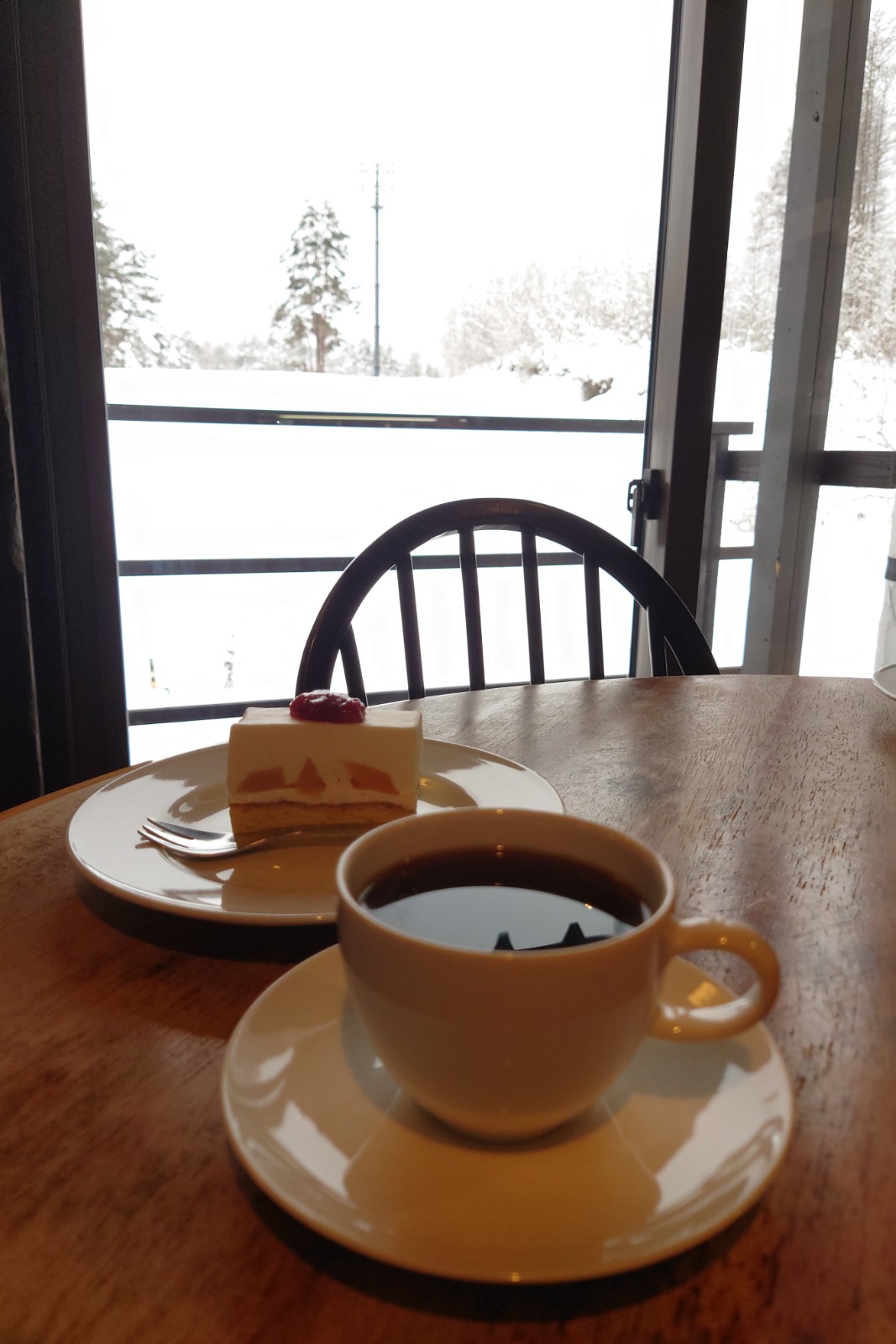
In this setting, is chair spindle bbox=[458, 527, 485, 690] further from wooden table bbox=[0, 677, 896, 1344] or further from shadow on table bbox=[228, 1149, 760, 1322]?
shadow on table bbox=[228, 1149, 760, 1322]

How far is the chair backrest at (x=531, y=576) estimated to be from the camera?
3.53 feet

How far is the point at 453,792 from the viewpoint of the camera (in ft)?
1.97

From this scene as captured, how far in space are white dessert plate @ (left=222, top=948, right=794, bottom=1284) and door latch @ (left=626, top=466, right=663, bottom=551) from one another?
2.08 m

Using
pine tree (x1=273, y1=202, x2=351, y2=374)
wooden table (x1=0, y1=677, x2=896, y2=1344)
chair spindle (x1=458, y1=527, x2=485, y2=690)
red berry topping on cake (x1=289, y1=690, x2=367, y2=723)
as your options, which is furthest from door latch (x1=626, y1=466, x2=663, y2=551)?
red berry topping on cake (x1=289, y1=690, x2=367, y2=723)

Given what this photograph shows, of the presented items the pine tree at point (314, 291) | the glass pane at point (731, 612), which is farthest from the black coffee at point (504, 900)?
the glass pane at point (731, 612)

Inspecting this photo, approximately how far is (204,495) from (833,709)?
1679mm

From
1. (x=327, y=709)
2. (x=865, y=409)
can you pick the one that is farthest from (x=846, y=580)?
(x=327, y=709)

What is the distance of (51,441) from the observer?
1.75 metres

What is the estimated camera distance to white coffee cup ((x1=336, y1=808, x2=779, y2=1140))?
10.3 inches

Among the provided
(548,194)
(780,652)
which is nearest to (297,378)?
(548,194)

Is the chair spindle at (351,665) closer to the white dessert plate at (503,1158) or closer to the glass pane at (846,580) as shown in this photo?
the white dessert plate at (503,1158)

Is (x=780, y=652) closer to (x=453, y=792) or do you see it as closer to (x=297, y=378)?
(x=297, y=378)

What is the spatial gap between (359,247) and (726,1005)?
2146 mm

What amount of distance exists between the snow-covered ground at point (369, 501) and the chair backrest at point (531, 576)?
46.2 inches
